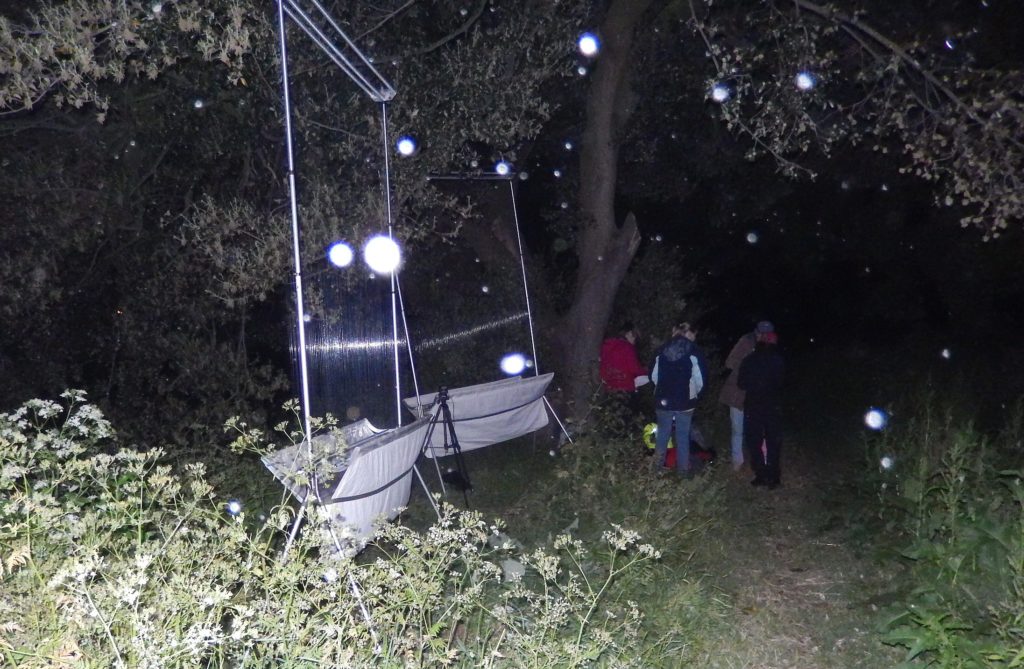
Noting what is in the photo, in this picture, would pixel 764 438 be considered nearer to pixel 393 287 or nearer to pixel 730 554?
pixel 730 554

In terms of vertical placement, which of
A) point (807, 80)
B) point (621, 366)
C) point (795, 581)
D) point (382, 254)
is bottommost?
point (795, 581)

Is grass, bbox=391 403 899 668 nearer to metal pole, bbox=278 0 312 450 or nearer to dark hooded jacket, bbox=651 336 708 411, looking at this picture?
dark hooded jacket, bbox=651 336 708 411

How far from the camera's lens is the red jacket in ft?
33.5

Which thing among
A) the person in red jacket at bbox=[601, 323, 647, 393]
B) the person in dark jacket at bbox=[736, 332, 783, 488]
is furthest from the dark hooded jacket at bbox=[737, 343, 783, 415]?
the person in red jacket at bbox=[601, 323, 647, 393]

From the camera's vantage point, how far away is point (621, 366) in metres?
10.3

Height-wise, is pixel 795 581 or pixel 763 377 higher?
pixel 763 377

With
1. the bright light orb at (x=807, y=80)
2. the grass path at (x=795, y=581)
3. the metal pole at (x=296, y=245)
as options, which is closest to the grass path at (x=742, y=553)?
the grass path at (x=795, y=581)

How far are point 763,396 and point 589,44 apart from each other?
415cm

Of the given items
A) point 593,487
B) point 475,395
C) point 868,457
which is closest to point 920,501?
point 868,457

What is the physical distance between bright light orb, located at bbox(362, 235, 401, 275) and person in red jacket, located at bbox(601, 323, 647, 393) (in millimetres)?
3645

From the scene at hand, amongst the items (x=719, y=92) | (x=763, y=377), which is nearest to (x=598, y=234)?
(x=763, y=377)

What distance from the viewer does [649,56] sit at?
36.8 feet

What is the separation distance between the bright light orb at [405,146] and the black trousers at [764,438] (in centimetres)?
429

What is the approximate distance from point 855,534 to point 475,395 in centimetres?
348
